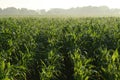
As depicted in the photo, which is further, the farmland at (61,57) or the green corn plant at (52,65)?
the green corn plant at (52,65)

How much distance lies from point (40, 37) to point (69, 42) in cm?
146

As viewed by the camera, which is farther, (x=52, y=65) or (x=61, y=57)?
(x=61, y=57)

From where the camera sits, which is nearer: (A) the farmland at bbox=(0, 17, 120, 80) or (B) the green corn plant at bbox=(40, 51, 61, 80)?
(A) the farmland at bbox=(0, 17, 120, 80)

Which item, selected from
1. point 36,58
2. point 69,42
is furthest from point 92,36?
point 36,58

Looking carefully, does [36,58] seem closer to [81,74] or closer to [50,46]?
[50,46]

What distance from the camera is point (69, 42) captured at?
303 inches

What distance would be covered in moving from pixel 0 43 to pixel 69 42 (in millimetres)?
2151

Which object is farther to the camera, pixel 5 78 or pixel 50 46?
pixel 50 46

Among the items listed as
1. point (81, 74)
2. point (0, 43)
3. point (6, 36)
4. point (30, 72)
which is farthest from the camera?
point (6, 36)

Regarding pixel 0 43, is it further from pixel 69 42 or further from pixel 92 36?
pixel 92 36

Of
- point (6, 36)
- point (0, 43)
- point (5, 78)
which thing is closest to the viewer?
point (5, 78)

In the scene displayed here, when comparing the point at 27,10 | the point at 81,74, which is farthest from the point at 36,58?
the point at 27,10

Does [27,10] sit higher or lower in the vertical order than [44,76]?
lower

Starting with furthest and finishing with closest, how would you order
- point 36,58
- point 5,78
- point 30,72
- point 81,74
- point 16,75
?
point 36,58 → point 30,72 → point 16,75 → point 81,74 → point 5,78
